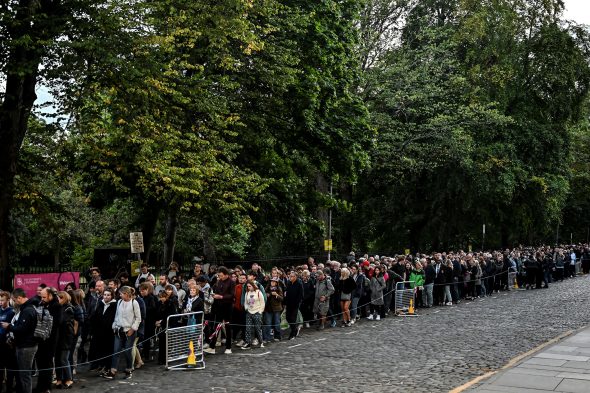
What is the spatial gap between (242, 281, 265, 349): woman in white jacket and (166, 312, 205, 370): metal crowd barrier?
1912mm

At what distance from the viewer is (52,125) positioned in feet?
64.1

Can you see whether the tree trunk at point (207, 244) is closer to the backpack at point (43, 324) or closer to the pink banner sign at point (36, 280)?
the pink banner sign at point (36, 280)

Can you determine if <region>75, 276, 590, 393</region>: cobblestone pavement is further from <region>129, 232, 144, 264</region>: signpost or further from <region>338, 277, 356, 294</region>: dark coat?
<region>129, 232, 144, 264</region>: signpost

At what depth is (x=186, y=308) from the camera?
1678 cm

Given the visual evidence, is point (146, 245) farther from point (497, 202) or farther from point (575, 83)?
point (575, 83)

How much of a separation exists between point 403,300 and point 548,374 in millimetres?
12755

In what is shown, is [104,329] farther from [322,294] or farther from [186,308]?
[322,294]

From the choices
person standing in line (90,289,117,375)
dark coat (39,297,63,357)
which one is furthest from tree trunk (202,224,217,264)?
dark coat (39,297,63,357)

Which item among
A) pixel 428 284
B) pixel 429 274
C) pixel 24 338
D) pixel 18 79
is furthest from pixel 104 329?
pixel 428 284

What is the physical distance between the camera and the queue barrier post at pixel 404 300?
25406mm

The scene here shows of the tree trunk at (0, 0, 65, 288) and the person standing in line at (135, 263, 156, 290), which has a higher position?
the tree trunk at (0, 0, 65, 288)

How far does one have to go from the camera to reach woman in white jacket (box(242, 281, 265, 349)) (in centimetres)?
Result: 1797

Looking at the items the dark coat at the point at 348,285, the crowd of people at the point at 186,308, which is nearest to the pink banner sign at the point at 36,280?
the crowd of people at the point at 186,308

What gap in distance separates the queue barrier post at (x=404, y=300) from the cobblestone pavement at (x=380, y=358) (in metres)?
0.59
